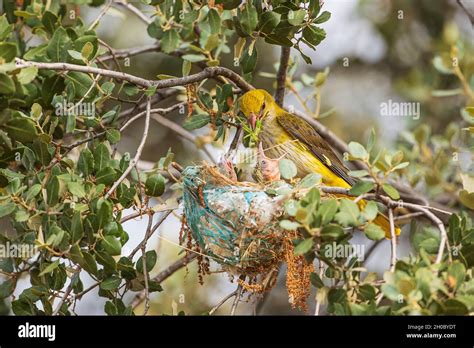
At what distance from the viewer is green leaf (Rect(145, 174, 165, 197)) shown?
161 inches

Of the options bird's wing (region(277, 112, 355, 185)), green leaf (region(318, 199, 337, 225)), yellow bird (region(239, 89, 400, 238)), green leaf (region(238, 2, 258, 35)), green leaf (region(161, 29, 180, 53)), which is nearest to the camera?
green leaf (region(318, 199, 337, 225))

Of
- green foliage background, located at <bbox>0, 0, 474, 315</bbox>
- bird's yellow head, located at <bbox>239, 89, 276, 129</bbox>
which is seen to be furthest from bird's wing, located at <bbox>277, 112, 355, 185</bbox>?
bird's yellow head, located at <bbox>239, 89, 276, 129</bbox>

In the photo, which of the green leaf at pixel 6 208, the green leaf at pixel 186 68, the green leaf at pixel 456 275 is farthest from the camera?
the green leaf at pixel 186 68

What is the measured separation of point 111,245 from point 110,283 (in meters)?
0.27

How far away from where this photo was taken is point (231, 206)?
4.05 m

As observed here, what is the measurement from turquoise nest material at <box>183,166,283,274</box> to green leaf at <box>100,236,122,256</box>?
0.64 metres

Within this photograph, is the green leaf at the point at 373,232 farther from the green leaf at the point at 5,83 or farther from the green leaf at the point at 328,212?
the green leaf at the point at 5,83

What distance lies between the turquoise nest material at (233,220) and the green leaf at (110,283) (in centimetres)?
51

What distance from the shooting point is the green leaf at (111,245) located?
3.51 m

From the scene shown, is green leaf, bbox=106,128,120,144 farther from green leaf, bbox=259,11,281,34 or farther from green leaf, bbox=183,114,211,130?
green leaf, bbox=259,11,281,34

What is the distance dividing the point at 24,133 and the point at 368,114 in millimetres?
4161

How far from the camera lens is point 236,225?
4031 mm

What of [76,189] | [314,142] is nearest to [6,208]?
[76,189]
